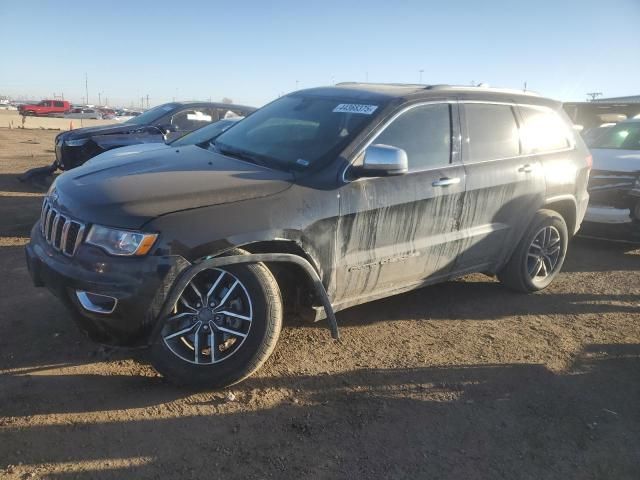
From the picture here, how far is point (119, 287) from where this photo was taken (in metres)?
2.76

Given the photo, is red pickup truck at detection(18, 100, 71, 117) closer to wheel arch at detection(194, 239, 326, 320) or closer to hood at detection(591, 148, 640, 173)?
hood at detection(591, 148, 640, 173)

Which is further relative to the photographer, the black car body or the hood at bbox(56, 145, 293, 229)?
the black car body

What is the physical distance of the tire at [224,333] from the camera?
9.93 feet

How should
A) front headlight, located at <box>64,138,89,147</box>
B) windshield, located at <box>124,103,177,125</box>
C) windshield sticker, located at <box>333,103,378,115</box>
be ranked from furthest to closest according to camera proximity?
windshield, located at <box>124,103,177,125</box> → front headlight, located at <box>64,138,89,147</box> → windshield sticker, located at <box>333,103,378,115</box>

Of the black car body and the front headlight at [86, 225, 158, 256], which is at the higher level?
the black car body

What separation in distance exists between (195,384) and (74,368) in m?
0.85

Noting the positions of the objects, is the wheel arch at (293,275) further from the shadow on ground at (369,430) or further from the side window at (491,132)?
the side window at (491,132)

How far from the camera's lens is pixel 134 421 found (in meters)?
2.83

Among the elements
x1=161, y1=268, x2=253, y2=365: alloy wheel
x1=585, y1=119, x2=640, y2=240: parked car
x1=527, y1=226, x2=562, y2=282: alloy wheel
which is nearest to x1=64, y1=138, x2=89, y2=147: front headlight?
x1=161, y1=268, x2=253, y2=365: alloy wheel

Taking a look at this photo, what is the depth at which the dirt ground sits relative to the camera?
8.48ft

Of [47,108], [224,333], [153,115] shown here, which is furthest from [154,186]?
[47,108]

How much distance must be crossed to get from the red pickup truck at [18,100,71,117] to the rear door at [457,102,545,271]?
54.5m

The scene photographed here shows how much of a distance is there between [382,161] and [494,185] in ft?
4.77

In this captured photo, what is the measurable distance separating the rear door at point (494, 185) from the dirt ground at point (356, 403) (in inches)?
24.4
